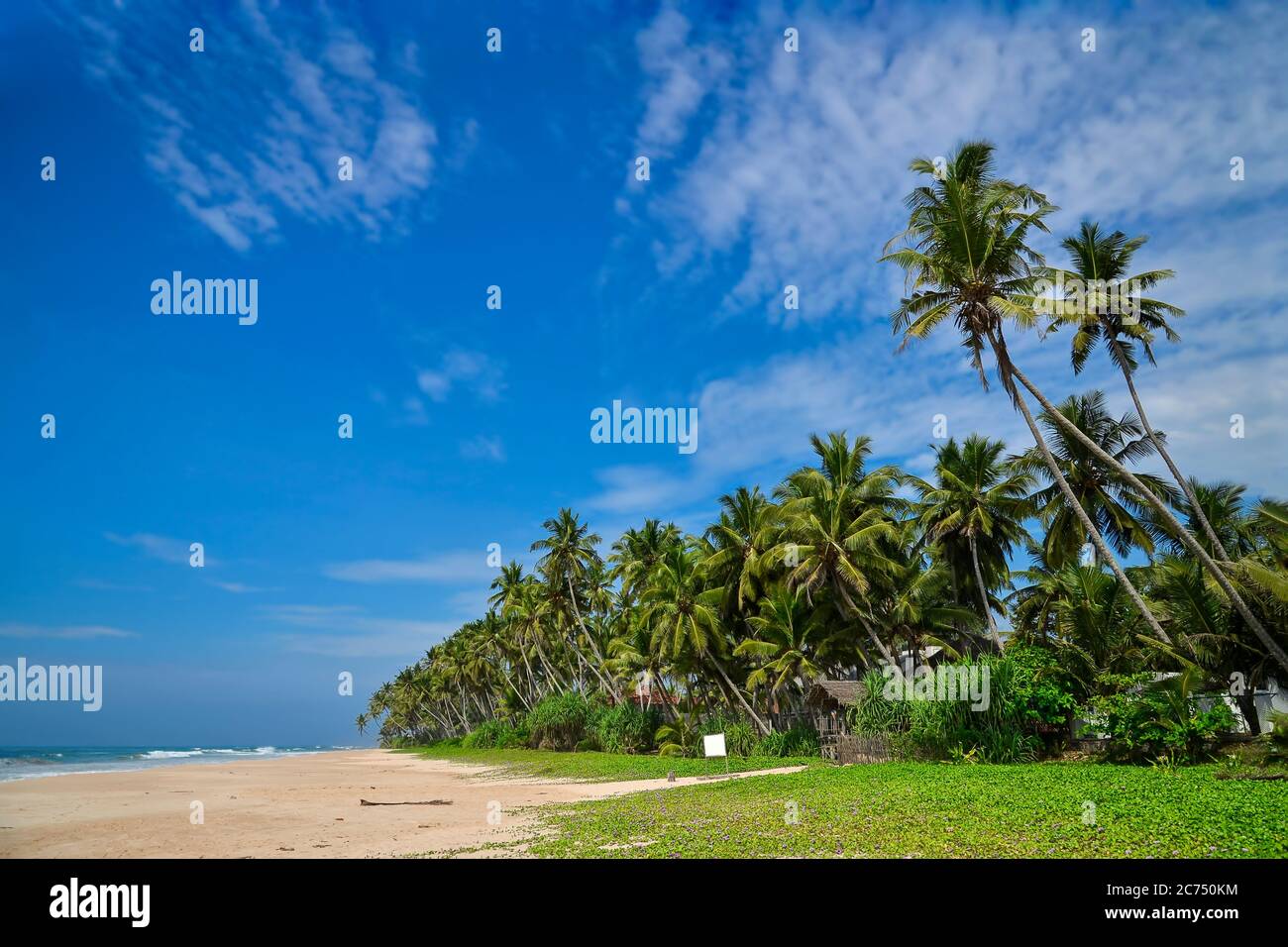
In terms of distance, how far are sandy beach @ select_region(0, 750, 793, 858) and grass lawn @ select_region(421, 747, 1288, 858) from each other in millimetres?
2535

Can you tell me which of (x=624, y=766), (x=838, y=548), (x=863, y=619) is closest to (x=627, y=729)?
(x=624, y=766)

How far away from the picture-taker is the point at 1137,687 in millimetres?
18438

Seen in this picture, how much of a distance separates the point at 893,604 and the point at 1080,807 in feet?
67.5

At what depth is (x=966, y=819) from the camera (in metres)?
10.3

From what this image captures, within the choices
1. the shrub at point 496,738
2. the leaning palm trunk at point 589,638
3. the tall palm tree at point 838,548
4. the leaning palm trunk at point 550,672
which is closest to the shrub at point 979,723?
the tall palm tree at point 838,548

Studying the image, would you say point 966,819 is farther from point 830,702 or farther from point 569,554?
point 569,554

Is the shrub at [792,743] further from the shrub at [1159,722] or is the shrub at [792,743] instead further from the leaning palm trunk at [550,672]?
the leaning palm trunk at [550,672]

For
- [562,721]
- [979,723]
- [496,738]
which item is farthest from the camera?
[496,738]

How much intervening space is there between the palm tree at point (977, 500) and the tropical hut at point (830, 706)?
6.14m

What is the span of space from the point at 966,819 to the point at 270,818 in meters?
16.6

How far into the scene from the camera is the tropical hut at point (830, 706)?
26.5 metres

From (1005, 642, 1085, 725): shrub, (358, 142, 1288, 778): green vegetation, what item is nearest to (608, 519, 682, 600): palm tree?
(358, 142, 1288, 778): green vegetation

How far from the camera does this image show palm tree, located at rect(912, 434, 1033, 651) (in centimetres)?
2808
